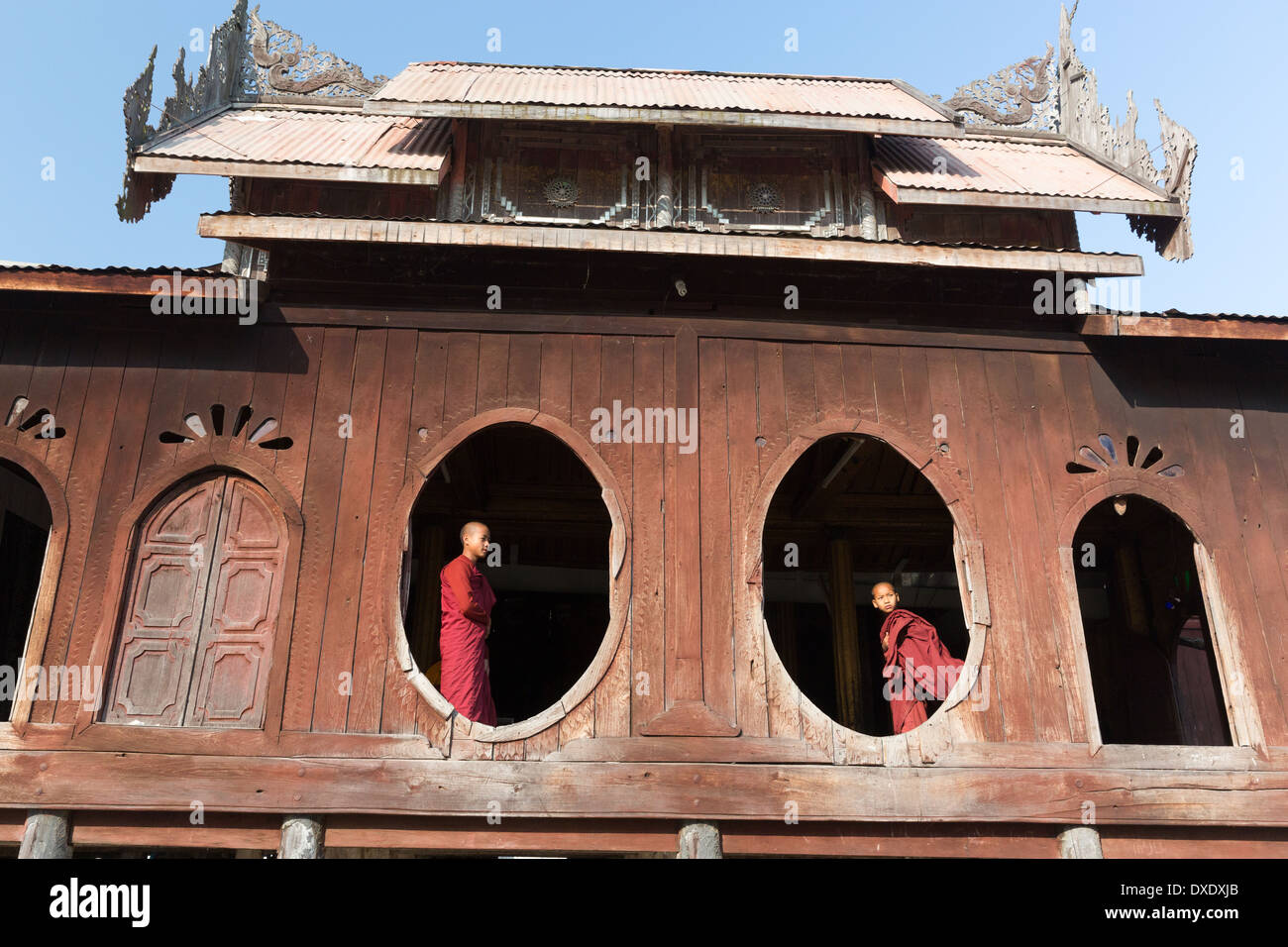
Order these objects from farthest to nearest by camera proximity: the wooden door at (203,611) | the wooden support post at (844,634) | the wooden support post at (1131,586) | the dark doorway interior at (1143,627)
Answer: the wooden support post at (1131,586) → the dark doorway interior at (1143,627) → the wooden support post at (844,634) → the wooden door at (203,611)

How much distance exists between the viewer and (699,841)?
685 centimetres

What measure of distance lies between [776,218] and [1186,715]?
7048 millimetres

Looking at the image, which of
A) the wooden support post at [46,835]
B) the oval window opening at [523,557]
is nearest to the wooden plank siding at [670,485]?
the wooden support post at [46,835]

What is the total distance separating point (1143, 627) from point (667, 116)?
24.7 ft

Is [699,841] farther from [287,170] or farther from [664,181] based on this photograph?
[287,170]

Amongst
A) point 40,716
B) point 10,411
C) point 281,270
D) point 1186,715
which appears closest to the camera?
point 40,716

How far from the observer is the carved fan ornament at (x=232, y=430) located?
775 centimetres

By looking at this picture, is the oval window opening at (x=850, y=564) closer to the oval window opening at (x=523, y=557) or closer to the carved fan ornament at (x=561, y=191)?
the oval window opening at (x=523, y=557)

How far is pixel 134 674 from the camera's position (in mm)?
7105

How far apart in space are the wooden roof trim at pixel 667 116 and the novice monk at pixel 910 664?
3.93m

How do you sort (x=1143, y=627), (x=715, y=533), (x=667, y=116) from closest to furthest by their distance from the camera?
1. (x=715, y=533)
2. (x=667, y=116)
3. (x=1143, y=627)

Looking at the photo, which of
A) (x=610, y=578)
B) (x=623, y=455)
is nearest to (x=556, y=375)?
(x=623, y=455)

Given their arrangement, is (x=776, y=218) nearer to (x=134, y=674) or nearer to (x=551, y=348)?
(x=551, y=348)
